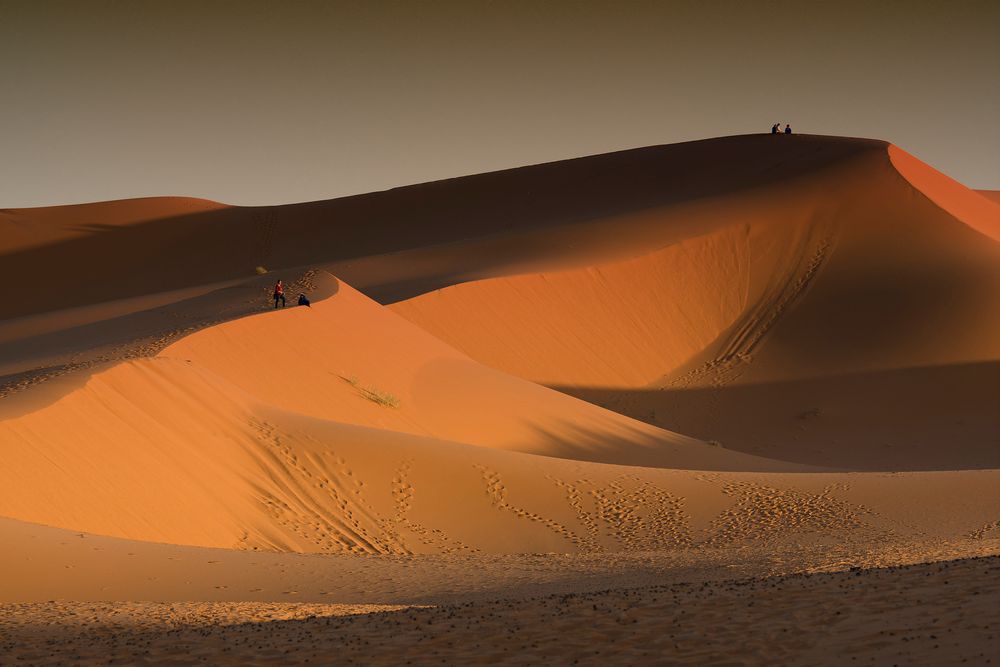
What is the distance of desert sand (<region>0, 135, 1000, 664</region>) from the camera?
848 centimetres

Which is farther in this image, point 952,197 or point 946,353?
point 952,197

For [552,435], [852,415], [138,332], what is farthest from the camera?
[852,415]

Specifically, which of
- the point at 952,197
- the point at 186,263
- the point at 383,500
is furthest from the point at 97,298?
the point at 383,500

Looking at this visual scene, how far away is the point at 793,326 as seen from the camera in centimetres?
3856

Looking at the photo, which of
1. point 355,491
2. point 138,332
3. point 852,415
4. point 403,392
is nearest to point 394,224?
point 852,415

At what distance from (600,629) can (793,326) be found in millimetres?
31821

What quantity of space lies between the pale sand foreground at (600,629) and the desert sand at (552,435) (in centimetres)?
4

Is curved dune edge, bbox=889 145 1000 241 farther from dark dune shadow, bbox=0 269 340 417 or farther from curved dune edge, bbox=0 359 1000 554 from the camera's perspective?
curved dune edge, bbox=0 359 1000 554

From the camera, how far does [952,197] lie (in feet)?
161

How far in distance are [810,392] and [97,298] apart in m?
37.1

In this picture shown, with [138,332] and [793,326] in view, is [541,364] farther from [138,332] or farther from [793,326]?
[138,332]

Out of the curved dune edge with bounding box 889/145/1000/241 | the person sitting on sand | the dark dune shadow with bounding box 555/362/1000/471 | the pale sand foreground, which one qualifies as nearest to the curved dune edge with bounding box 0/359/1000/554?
the pale sand foreground

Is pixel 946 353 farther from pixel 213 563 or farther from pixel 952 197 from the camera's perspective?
pixel 213 563

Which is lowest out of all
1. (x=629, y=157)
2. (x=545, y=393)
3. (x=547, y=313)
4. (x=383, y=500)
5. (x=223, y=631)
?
(x=223, y=631)
